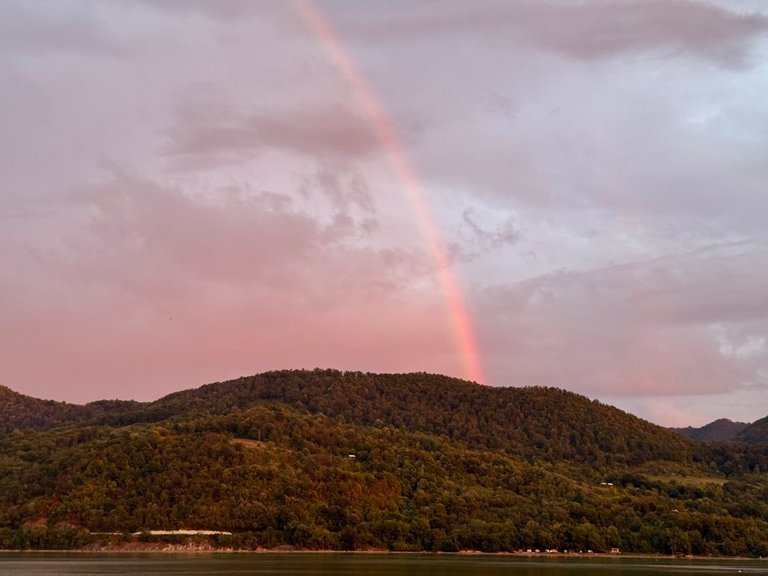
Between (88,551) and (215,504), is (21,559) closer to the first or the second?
(88,551)

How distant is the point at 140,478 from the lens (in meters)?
200

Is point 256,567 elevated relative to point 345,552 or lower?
lower

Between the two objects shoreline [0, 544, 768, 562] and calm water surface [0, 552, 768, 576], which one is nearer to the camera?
calm water surface [0, 552, 768, 576]

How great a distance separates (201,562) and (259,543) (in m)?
37.7

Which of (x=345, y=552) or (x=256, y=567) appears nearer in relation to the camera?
(x=256, y=567)

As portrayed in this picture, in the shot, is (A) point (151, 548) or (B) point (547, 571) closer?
(B) point (547, 571)

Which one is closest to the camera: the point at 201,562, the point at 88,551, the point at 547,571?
the point at 547,571

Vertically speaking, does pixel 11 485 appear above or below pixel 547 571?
above

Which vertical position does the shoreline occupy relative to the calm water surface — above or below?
above

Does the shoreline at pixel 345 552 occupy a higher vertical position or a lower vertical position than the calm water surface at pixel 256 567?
higher

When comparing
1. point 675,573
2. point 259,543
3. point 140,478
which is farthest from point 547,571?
point 140,478

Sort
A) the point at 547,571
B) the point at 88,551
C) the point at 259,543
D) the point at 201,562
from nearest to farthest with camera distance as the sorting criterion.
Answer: the point at 547,571 → the point at 201,562 → the point at 88,551 → the point at 259,543

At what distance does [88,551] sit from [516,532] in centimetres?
8524

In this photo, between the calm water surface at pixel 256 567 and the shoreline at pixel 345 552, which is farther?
the shoreline at pixel 345 552
